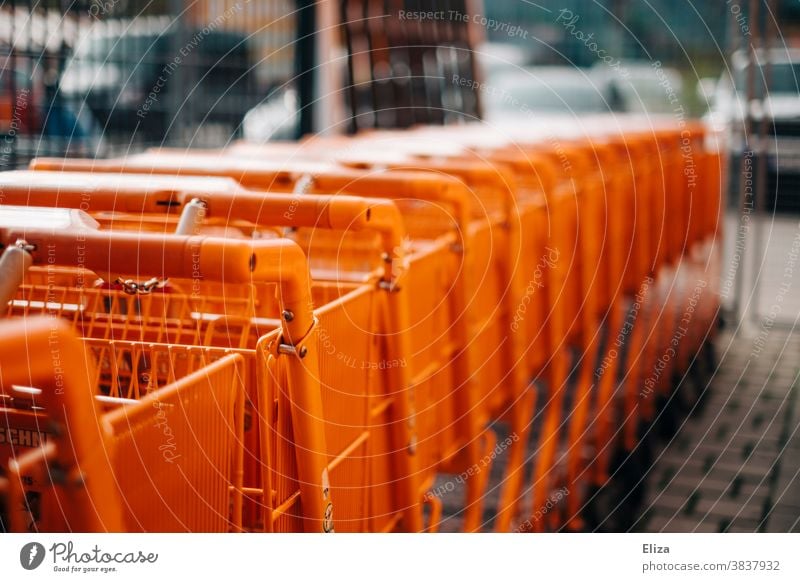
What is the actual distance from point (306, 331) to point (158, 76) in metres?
2.81

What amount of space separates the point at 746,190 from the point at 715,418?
1457 millimetres

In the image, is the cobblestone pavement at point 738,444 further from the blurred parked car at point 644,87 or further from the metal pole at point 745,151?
the blurred parked car at point 644,87

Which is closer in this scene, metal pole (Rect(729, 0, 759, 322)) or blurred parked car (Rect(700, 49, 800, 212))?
metal pole (Rect(729, 0, 759, 322))

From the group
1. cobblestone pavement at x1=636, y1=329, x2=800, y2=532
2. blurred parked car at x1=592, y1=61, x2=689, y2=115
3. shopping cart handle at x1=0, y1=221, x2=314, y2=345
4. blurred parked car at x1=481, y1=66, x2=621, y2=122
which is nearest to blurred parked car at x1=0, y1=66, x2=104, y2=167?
shopping cart handle at x1=0, y1=221, x2=314, y2=345

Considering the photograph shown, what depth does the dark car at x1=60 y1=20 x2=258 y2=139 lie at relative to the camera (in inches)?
146

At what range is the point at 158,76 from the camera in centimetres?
418

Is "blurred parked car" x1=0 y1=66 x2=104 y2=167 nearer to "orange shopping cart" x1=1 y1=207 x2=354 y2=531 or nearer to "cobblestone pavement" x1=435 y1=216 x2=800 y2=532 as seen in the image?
"orange shopping cart" x1=1 y1=207 x2=354 y2=531

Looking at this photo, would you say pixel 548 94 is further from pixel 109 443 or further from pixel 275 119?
pixel 109 443

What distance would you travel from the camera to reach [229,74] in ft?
15.6

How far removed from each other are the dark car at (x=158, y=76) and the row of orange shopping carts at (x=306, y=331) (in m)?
0.64

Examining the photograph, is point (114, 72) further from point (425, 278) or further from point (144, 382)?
point (144, 382)

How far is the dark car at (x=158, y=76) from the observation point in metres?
3.71

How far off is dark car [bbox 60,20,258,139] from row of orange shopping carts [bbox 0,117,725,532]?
2.10 feet
